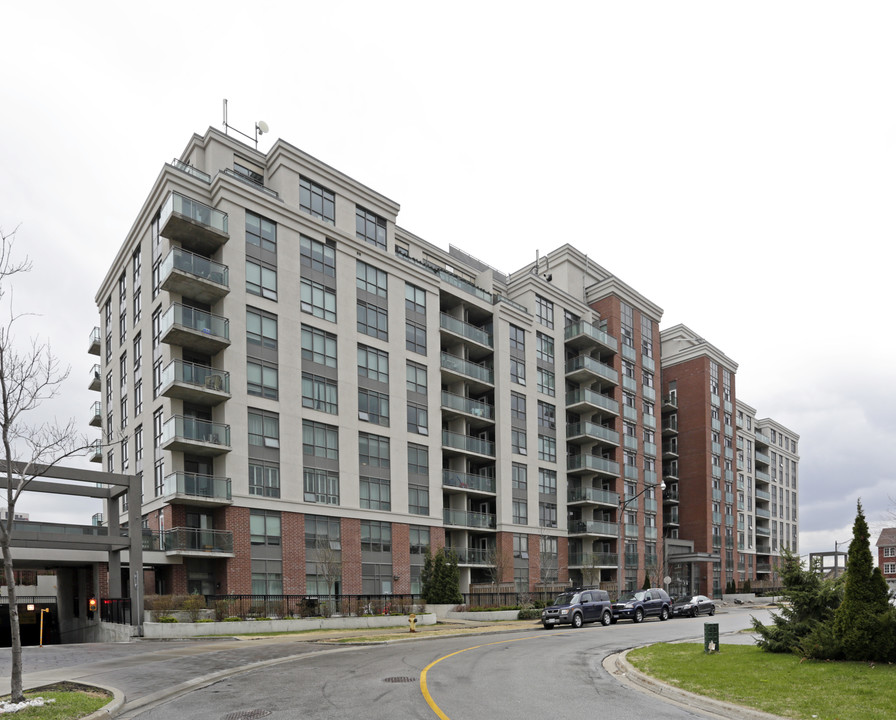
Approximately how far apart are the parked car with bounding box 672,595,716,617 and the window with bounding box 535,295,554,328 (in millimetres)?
25296

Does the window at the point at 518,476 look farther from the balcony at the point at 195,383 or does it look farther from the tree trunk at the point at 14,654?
the tree trunk at the point at 14,654

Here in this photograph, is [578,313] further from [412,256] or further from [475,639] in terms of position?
[475,639]

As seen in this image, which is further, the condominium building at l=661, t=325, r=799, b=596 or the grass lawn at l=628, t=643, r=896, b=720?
the condominium building at l=661, t=325, r=799, b=596

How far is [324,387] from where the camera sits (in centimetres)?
4369

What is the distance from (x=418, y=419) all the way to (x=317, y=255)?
12666 mm

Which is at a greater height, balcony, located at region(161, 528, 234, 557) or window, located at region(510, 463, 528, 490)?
window, located at region(510, 463, 528, 490)

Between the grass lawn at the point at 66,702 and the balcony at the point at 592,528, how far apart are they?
160 ft

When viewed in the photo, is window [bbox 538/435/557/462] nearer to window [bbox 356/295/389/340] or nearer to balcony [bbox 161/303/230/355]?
window [bbox 356/295/389/340]

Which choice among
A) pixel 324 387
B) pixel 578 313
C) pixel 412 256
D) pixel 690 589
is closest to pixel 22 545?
pixel 324 387

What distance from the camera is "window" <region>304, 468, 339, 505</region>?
41.9 metres

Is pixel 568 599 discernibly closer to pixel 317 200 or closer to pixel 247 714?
pixel 247 714

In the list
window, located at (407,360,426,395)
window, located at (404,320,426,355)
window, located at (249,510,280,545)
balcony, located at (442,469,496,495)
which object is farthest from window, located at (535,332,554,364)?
window, located at (249,510,280,545)

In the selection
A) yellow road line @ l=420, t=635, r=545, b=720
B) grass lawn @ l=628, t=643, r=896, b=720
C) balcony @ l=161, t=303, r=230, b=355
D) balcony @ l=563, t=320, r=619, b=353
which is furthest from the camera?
balcony @ l=563, t=320, r=619, b=353

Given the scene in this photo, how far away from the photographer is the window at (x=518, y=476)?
55781mm
